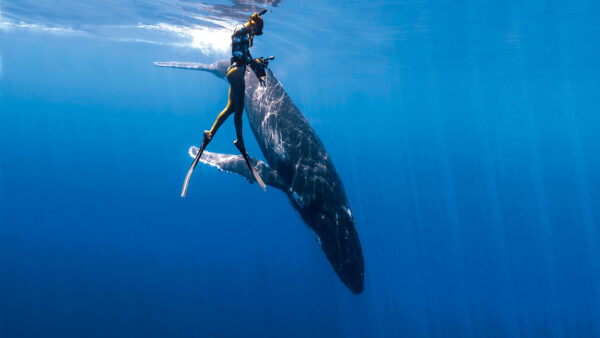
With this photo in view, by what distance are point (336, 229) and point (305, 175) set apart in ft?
4.24

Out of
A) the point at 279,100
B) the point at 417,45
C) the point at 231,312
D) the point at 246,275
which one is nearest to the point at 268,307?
the point at 231,312

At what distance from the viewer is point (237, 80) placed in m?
3.99

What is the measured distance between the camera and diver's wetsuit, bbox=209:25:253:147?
3.99 meters

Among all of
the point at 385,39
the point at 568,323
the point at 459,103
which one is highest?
the point at 385,39

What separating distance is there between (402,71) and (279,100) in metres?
29.6

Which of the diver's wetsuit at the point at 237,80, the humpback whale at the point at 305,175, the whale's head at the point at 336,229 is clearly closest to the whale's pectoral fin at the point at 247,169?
the humpback whale at the point at 305,175

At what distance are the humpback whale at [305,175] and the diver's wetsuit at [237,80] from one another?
3215mm

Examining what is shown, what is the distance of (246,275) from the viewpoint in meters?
21.2

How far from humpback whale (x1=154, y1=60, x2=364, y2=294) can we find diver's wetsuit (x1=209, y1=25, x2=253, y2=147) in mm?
3215

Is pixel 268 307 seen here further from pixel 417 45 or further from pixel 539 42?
pixel 539 42

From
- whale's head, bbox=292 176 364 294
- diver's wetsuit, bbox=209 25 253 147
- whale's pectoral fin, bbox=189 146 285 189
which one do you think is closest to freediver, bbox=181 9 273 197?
diver's wetsuit, bbox=209 25 253 147

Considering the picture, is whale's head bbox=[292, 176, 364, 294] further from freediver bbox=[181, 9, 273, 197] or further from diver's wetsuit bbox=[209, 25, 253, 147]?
diver's wetsuit bbox=[209, 25, 253, 147]

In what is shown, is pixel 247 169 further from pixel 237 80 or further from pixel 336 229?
pixel 237 80

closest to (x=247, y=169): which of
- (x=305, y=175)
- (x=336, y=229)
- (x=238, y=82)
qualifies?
(x=305, y=175)
